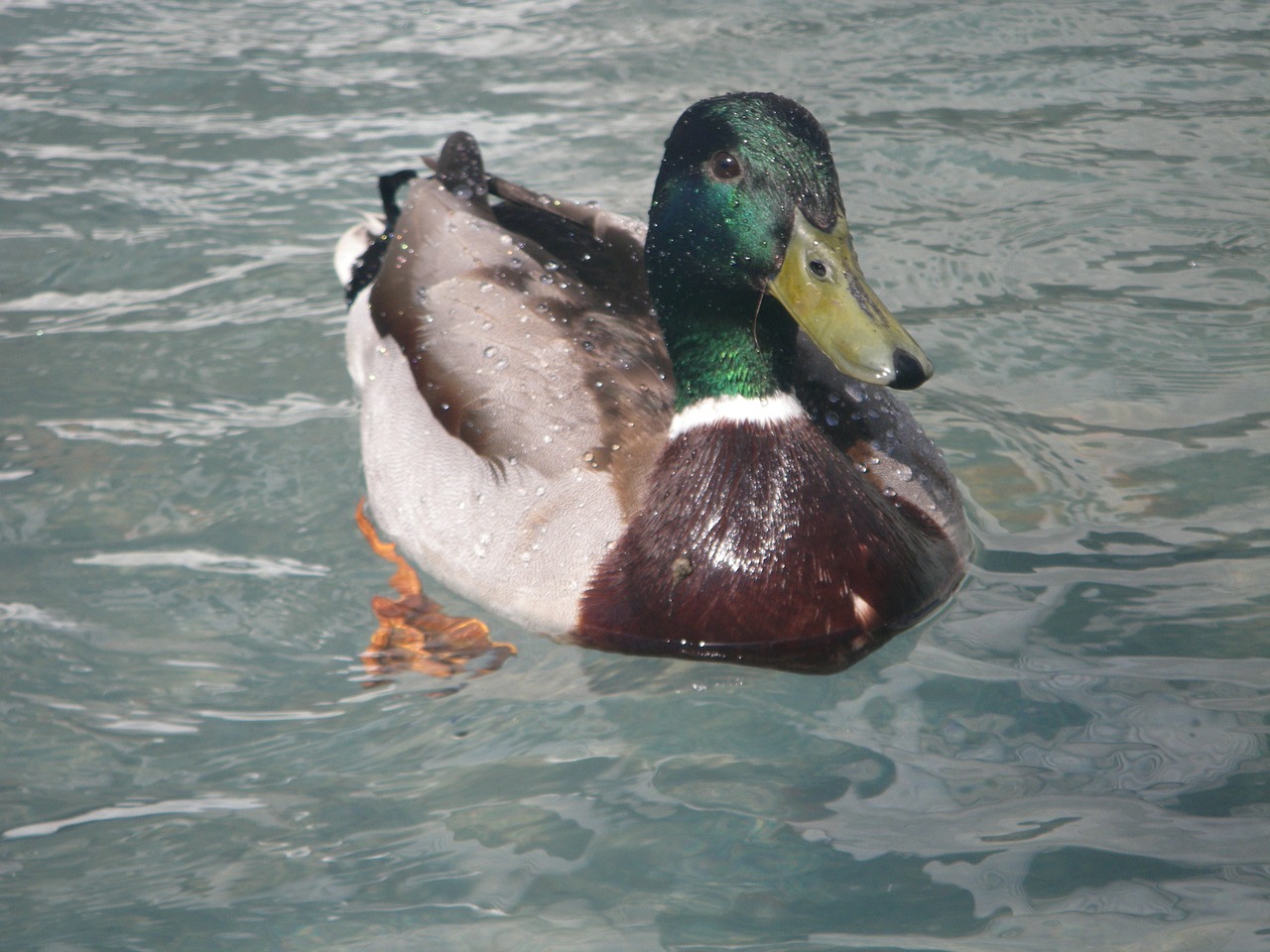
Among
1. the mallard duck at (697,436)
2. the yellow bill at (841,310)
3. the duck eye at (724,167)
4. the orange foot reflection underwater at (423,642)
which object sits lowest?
the orange foot reflection underwater at (423,642)

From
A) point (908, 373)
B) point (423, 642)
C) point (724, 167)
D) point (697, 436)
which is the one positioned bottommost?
point (423, 642)

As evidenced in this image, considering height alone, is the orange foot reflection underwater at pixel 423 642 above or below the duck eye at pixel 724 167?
below

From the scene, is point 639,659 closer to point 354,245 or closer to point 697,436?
point 697,436

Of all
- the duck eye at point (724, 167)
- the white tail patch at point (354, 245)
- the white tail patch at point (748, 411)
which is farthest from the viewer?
the white tail patch at point (354, 245)

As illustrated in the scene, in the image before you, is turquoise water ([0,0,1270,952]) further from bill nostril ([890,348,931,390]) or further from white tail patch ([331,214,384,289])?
bill nostril ([890,348,931,390])

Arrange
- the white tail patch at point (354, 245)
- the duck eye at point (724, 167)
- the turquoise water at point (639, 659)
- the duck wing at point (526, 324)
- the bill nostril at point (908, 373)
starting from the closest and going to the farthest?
the turquoise water at point (639, 659) < the bill nostril at point (908, 373) < the duck eye at point (724, 167) < the duck wing at point (526, 324) < the white tail patch at point (354, 245)

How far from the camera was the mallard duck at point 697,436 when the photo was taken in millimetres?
3438

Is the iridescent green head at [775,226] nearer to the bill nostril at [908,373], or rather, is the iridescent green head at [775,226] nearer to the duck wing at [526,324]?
the bill nostril at [908,373]

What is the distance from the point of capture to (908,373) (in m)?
3.28

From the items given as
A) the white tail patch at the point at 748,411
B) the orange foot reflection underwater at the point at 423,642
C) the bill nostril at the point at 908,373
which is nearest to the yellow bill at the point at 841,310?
the bill nostril at the point at 908,373

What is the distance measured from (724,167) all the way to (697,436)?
2.34 feet

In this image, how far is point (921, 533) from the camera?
3.83 metres

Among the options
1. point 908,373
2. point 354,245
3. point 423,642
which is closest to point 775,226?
point 908,373

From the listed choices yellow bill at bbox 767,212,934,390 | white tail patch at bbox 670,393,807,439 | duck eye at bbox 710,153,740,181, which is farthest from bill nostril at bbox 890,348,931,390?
duck eye at bbox 710,153,740,181
